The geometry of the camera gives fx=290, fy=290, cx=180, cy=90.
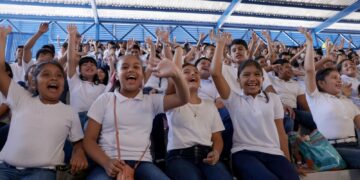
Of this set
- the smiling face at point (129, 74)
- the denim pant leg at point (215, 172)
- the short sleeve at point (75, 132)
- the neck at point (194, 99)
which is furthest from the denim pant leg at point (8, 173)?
the neck at point (194, 99)

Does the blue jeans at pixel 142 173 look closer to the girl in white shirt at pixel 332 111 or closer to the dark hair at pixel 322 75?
the girl in white shirt at pixel 332 111

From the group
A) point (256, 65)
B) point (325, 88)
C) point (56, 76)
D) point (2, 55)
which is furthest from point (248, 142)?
point (2, 55)

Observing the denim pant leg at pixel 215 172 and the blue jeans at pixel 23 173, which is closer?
the blue jeans at pixel 23 173

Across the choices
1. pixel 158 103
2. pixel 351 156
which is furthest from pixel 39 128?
pixel 351 156

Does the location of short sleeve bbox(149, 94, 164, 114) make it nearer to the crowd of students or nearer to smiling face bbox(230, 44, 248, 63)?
the crowd of students

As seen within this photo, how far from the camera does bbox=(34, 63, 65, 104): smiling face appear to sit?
1798 mm

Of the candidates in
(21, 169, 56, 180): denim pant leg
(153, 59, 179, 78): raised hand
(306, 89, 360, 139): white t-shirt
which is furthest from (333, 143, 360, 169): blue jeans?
(21, 169, 56, 180): denim pant leg

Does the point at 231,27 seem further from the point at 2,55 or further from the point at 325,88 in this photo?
the point at 2,55

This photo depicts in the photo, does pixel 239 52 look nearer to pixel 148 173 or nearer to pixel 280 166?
pixel 280 166

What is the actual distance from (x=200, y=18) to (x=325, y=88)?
6547 mm

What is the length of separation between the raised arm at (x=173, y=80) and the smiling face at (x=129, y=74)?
22 centimetres

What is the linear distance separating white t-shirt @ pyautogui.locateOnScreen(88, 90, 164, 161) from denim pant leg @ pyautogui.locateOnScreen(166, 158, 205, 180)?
157mm

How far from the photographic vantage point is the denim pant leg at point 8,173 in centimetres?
155

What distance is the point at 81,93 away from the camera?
108 inches
